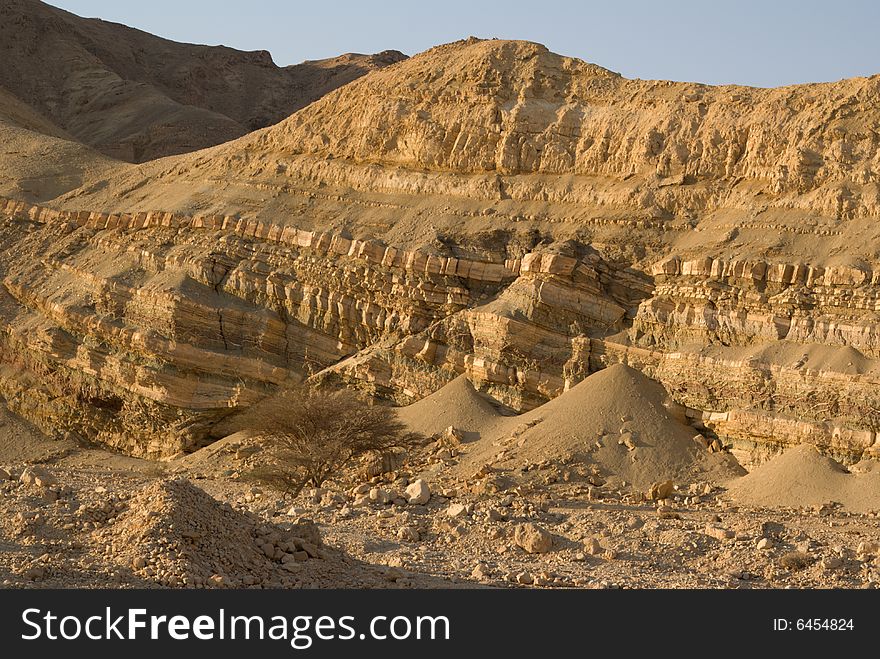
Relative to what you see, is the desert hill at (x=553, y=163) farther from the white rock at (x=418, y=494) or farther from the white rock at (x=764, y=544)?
the white rock at (x=418, y=494)

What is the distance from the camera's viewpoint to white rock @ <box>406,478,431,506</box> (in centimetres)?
1986

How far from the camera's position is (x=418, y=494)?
1997 centimetres

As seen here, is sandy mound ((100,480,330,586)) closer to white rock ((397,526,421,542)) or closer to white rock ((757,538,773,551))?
white rock ((397,526,421,542))

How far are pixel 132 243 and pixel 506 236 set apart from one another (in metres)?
9.29

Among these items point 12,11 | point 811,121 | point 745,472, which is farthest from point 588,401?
point 12,11

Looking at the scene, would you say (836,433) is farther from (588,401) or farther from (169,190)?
(169,190)

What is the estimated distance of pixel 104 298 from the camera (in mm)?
30375

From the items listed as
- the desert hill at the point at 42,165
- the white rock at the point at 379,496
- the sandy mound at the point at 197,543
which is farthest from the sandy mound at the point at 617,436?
the desert hill at the point at 42,165

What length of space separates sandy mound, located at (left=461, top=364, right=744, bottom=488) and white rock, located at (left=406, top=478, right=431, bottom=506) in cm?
314

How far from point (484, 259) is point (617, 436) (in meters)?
5.62

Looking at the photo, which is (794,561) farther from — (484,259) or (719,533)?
(484,259)

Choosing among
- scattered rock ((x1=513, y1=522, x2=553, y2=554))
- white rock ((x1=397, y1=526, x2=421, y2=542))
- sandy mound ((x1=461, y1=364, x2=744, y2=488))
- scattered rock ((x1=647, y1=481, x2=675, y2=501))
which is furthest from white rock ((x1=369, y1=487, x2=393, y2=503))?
scattered rock ((x1=647, y1=481, x2=675, y2=501))

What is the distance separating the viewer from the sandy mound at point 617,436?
2277 centimetres

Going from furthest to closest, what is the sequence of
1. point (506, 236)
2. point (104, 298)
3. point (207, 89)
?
point (207, 89) < point (104, 298) < point (506, 236)
